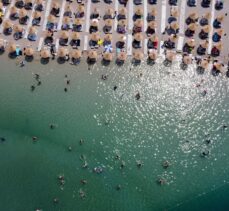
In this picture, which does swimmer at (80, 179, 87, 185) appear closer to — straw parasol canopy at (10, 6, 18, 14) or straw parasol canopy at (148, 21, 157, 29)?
straw parasol canopy at (148, 21, 157, 29)

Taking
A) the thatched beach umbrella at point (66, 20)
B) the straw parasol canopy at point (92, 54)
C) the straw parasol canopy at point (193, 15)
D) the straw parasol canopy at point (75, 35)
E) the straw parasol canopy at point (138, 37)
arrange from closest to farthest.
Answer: the straw parasol canopy at point (92, 54) < the straw parasol canopy at point (75, 35) < the straw parasol canopy at point (138, 37) < the thatched beach umbrella at point (66, 20) < the straw parasol canopy at point (193, 15)

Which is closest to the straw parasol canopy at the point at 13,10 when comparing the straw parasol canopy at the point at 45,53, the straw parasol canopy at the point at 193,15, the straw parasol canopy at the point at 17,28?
the straw parasol canopy at the point at 17,28

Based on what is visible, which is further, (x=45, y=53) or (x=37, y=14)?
(x=37, y=14)

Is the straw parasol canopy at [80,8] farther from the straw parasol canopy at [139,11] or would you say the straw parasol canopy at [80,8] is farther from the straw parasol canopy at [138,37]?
the straw parasol canopy at [138,37]

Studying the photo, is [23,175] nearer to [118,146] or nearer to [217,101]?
[118,146]

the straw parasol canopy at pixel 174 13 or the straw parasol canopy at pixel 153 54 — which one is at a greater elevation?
the straw parasol canopy at pixel 174 13

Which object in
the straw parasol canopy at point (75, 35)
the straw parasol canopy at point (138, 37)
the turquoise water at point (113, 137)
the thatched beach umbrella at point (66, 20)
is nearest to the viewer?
the turquoise water at point (113, 137)

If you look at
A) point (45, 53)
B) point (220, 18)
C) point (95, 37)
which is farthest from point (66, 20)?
point (220, 18)

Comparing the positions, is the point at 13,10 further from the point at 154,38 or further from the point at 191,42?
the point at 191,42

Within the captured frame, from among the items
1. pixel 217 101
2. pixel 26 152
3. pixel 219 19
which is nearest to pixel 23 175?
pixel 26 152
